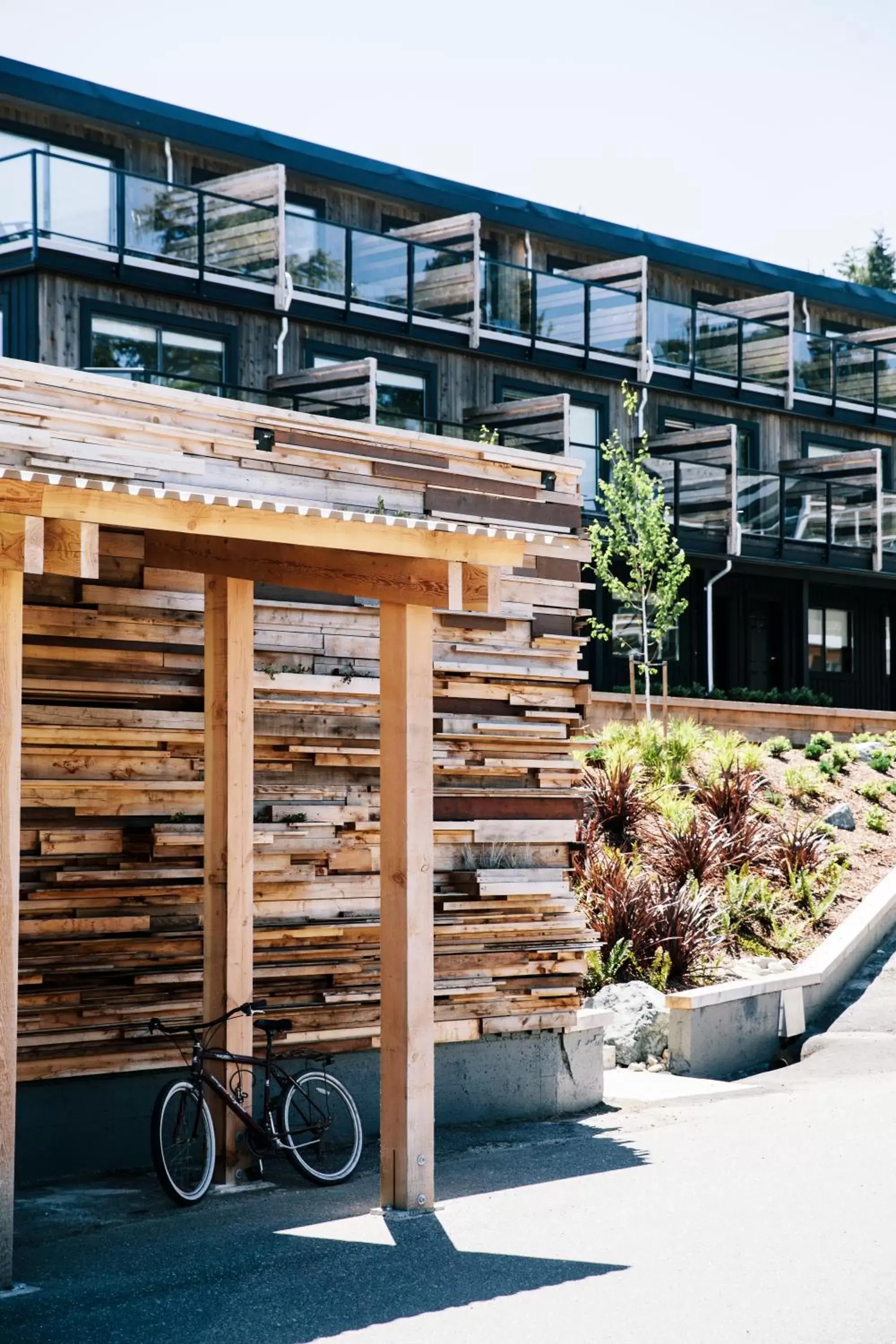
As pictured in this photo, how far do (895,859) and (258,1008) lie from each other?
10.6 meters

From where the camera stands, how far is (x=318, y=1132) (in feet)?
27.7

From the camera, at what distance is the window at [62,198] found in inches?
757

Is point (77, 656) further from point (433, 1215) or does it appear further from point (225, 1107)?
point (433, 1215)

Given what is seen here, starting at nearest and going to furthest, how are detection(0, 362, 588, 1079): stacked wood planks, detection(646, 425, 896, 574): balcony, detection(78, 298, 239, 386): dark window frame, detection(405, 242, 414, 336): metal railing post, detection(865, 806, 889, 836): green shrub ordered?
detection(0, 362, 588, 1079): stacked wood planks, detection(865, 806, 889, 836): green shrub, detection(78, 298, 239, 386): dark window frame, detection(405, 242, 414, 336): metal railing post, detection(646, 425, 896, 574): balcony

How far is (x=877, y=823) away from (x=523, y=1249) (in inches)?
467

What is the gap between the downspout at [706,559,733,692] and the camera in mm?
26531

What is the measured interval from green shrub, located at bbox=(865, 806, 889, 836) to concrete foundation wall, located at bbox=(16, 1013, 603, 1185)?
26.0ft

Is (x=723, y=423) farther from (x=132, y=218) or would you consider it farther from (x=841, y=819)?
(x=841, y=819)

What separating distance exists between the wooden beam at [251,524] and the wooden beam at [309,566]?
0.11 metres

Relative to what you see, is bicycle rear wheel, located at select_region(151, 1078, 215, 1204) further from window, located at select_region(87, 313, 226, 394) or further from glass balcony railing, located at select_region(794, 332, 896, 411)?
glass balcony railing, located at select_region(794, 332, 896, 411)

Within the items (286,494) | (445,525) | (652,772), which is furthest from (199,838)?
(652,772)

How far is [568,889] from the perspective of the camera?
1057 cm

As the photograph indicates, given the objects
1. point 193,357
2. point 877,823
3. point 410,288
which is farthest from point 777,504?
point 193,357

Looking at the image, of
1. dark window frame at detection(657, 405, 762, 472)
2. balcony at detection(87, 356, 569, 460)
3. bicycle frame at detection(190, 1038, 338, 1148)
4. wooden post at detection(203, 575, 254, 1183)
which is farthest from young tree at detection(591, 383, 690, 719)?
bicycle frame at detection(190, 1038, 338, 1148)
